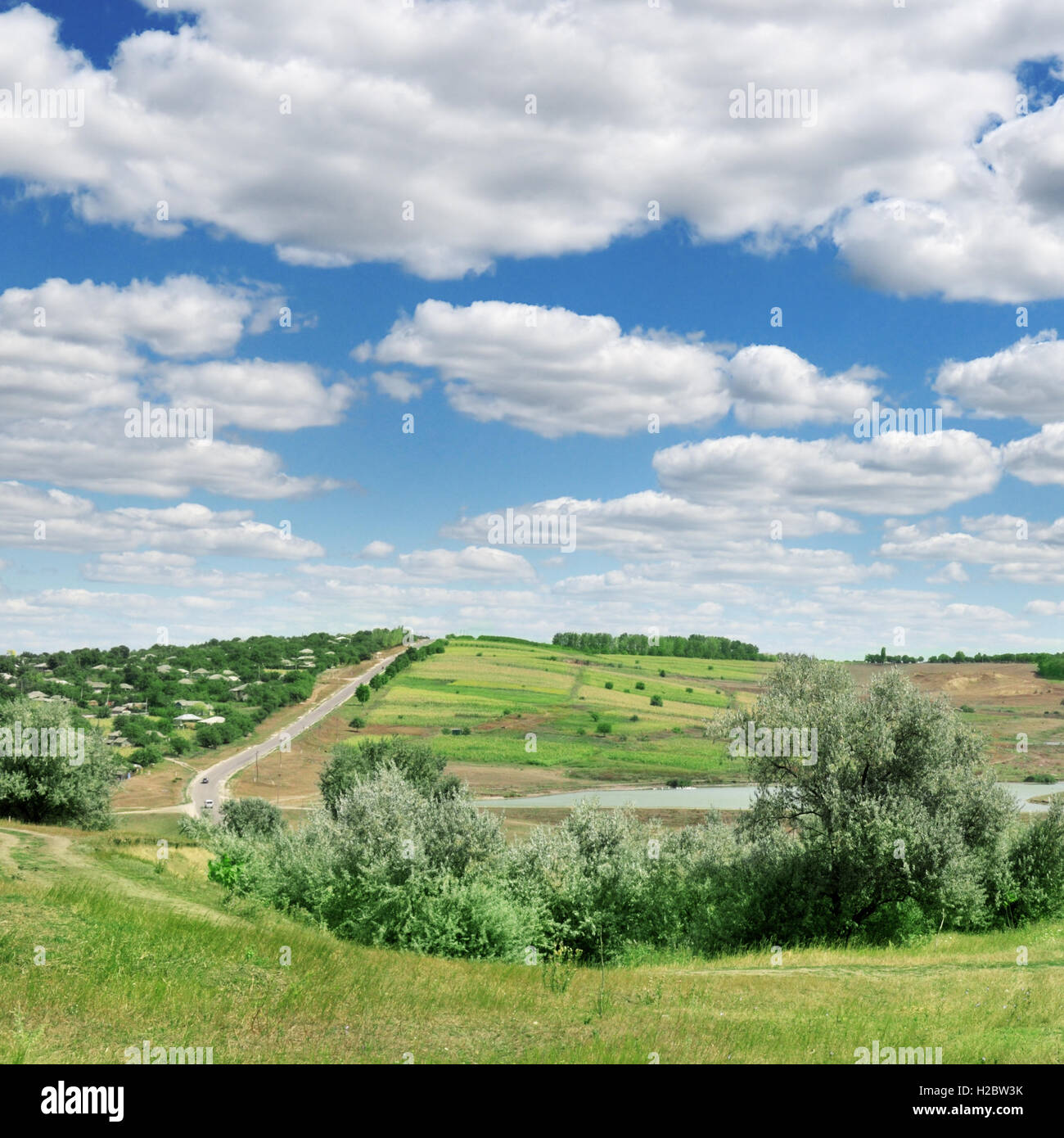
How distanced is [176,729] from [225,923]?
178 metres

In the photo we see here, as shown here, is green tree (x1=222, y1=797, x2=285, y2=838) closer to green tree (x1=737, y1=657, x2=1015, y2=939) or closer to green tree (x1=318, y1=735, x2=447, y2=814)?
green tree (x1=318, y1=735, x2=447, y2=814)

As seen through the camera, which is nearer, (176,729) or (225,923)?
(225,923)

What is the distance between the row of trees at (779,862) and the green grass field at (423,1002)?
11.0 metres

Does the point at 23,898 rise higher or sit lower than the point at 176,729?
higher

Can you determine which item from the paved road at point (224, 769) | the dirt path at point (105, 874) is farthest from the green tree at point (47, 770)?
the paved road at point (224, 769)

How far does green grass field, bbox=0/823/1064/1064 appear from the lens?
52.4 ft

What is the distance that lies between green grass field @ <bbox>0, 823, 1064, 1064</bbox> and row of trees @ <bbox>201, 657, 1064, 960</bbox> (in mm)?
10976

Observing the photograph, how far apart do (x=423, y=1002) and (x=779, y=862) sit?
2804 centimetres

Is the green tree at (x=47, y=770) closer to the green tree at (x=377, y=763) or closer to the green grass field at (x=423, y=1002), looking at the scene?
the green tree at (x=377, y=763)

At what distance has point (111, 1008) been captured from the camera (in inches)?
669

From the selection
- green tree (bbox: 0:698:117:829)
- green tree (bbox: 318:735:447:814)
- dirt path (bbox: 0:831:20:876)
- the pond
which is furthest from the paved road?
dirt path (bbox: 0:831:20:876)
